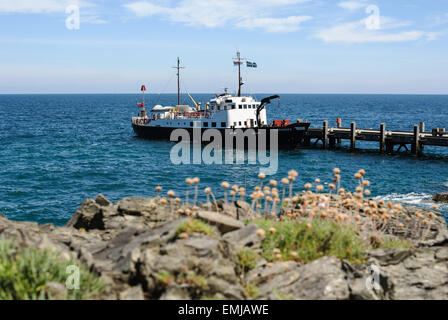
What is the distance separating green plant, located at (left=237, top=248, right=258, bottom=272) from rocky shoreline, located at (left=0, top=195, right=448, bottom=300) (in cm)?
8

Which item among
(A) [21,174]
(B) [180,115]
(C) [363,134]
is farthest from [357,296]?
(B) [180,115]

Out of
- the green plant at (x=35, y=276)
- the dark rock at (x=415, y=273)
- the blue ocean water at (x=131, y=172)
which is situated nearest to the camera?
the green plant at (x=35, y=276)

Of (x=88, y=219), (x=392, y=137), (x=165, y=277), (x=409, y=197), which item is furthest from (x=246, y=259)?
(x=392, y=137)

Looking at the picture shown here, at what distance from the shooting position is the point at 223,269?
22.1 feet

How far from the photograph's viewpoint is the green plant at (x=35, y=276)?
591 cm

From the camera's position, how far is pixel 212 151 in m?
46.8

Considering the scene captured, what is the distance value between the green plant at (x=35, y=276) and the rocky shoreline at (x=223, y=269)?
0.87 ft

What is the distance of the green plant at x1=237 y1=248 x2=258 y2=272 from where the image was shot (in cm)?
756

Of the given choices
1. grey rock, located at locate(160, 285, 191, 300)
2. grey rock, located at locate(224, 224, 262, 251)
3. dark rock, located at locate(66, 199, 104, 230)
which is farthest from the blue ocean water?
grey rock, located at locate(160, 285, 191, 300)

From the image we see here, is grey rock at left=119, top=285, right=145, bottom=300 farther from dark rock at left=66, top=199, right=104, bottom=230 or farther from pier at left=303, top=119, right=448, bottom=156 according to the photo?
pier at left=303, top=119, right=448, bottom=156

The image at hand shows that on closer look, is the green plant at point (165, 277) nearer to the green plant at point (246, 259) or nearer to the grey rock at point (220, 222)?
the green plant at point (246, 259)

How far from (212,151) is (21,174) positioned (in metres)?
20.2

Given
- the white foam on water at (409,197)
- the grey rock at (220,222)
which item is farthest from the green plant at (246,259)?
the white foam on water at (409,197)
